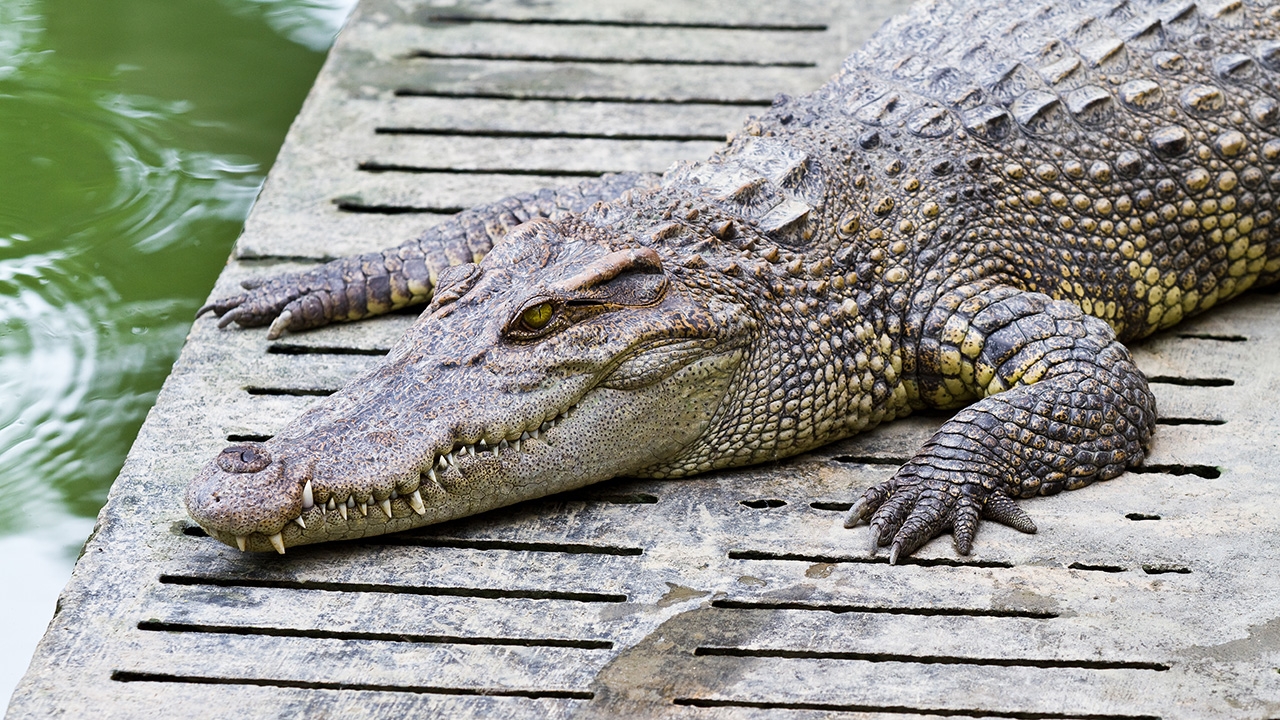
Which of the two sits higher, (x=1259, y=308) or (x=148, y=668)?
(x=1259, y=308)

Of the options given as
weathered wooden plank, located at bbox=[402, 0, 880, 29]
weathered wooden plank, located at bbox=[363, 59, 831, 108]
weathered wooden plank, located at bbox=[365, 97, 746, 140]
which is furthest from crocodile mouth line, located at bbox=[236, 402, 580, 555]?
weathered wooden plank, located at bbox=[402, 0, 880, 29]

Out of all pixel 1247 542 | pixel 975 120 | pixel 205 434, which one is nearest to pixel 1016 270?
pixel 975 120

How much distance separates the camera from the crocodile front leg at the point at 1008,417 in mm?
3766

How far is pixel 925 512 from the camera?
3.72 metres

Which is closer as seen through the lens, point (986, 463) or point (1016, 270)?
point (986, 463)

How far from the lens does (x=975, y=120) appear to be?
4387mm

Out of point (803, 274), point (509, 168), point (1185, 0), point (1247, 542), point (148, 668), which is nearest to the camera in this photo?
point (148, 668)

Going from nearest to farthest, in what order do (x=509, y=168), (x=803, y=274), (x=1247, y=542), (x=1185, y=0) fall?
(x=1247, y=542), (x=803, y=274), (x=1185, y=0), (x=509, y=168)

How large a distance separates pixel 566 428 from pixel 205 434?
1.18 m

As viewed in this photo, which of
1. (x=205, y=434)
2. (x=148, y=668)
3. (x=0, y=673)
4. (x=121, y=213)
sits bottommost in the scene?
(x=0, y=673)

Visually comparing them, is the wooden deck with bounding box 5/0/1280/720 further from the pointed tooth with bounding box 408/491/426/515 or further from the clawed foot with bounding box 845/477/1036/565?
the pointed tooth with bounding box 408/491/426/515

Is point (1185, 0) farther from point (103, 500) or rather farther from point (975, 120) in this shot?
point (103, 500)

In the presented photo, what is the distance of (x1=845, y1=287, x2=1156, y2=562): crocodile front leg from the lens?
12.4ft

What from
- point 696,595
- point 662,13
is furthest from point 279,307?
point 662,13
